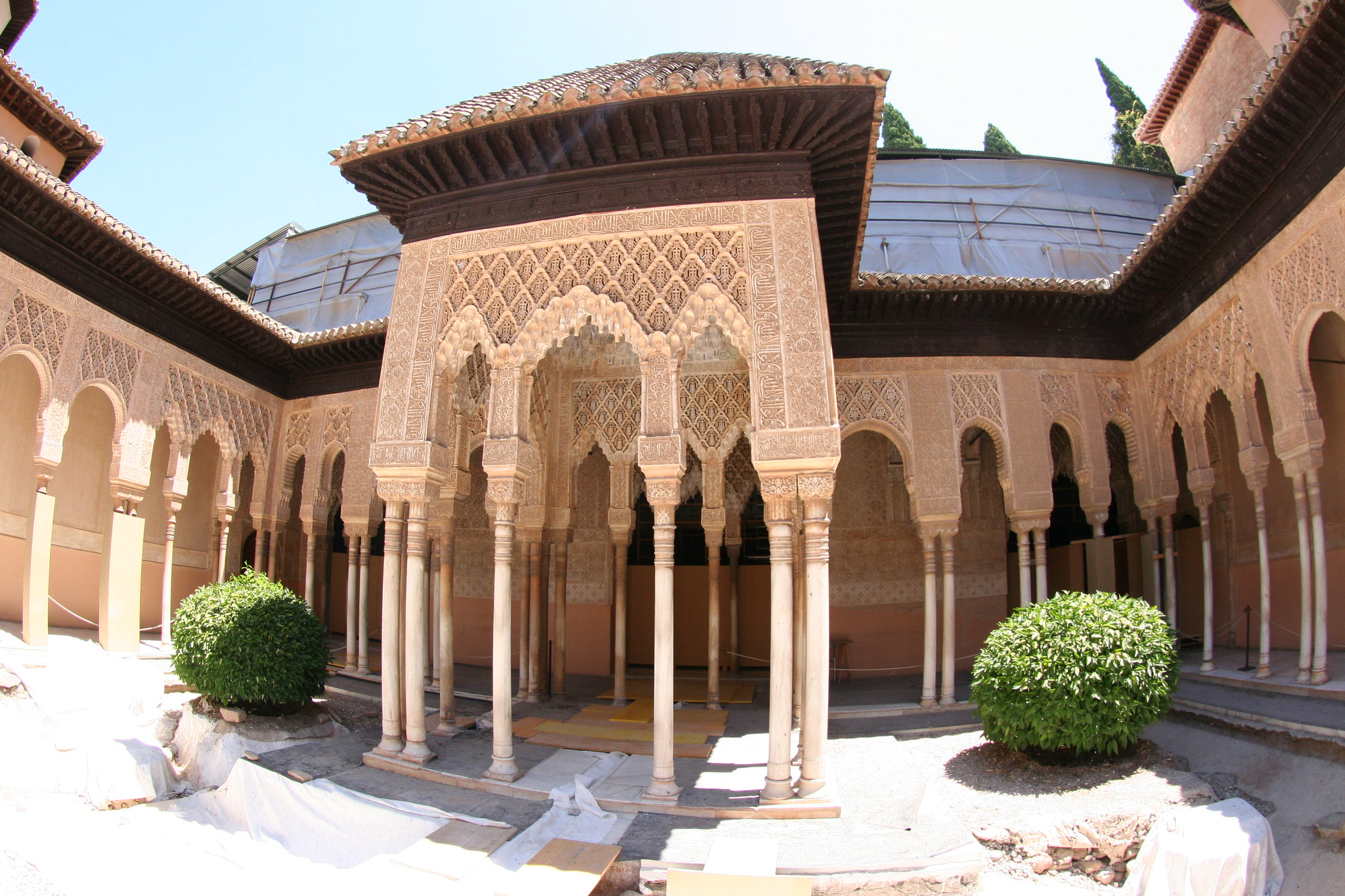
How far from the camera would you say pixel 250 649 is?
7336mm

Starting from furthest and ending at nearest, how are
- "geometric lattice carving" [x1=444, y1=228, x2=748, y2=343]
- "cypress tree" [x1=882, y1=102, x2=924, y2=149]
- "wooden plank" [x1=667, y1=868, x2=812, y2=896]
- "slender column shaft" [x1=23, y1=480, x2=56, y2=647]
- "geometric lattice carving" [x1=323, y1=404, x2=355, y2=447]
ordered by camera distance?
"cypress tree" [x1=882, y1=102, x2=924, y2=149]
"geometric lattice carving" [x1=323, y1=404, x2=355, y2=447]
"slender column shaft" [x1=23, y1=480, x2=56, y2=647]
"geometric lattice carving" [x1=444, y1=228, x2=748, y2=343]
"wooden plank" [x1=667, y1=868, x2=812, y2=896]

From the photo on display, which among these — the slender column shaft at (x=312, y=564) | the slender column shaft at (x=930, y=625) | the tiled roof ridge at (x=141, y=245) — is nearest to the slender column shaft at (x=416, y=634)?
the tiled roof ridge at (x=141, y=245)

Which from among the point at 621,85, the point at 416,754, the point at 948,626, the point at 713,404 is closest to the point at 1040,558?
the point at 948,626

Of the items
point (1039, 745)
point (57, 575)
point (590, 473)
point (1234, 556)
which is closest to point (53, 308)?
point (57, 575)

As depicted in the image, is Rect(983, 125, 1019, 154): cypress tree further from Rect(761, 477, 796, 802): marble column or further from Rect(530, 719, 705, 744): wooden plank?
Rect(530, 719, 705, 744): wooden plank

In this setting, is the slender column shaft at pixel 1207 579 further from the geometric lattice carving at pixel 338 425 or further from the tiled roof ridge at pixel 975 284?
the geometric lattice carving at pixel 338 425

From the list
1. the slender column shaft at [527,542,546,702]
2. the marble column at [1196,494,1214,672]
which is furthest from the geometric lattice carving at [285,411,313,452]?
the marble column at [1196,494,1214,672]

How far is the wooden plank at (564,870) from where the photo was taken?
4359mm

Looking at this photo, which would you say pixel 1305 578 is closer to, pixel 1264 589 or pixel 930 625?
pixel 1264 589

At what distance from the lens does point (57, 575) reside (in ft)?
35.2

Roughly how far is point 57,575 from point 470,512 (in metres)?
5.69

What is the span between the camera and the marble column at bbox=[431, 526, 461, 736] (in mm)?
7633

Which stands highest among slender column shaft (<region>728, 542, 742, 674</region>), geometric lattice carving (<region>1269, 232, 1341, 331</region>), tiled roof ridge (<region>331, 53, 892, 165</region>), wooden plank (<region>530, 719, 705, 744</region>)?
tiled roof ridge (<region>331, 53, 892, 165</region>)

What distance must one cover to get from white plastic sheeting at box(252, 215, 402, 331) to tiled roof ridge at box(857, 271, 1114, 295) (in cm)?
1051
